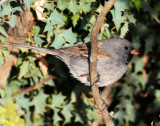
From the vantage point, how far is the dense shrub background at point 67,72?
3.93 metres

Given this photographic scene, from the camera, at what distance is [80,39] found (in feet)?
14.7

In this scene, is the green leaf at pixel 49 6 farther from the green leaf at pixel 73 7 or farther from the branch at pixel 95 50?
the branch at pixel 95 50

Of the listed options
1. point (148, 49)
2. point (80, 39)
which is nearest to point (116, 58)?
point (80, 39)

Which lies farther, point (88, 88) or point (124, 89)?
A: point (124, 89)

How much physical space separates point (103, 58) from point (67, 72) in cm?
87

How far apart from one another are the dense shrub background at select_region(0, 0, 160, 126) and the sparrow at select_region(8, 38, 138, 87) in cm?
12

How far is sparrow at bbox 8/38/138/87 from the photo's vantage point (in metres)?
3.98

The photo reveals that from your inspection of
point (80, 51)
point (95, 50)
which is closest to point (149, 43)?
point (80, 51)

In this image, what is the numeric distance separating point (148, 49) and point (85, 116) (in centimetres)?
151

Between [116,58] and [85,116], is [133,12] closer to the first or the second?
[116,58]

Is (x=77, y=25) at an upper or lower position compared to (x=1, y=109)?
upper

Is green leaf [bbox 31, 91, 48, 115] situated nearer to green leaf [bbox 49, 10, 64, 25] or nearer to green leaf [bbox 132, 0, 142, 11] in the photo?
green leaf [bbox 49, 10, 64, 25]

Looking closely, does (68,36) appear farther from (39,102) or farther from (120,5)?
(39,102)

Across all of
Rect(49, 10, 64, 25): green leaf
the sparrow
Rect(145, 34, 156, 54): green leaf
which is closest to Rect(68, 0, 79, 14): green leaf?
Rect(49, 10, 64, 25): green leaf
